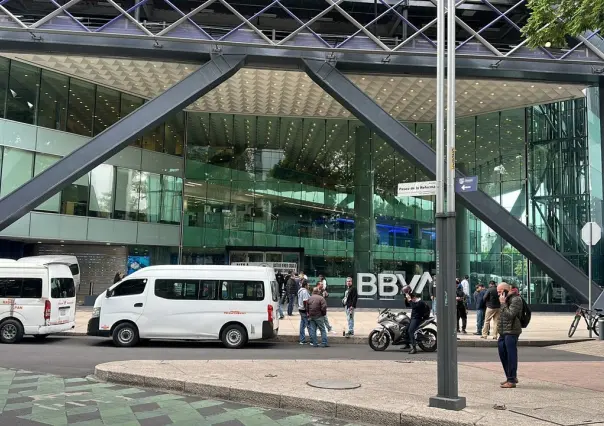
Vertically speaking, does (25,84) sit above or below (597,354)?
above

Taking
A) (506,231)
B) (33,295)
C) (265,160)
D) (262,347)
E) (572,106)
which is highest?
(572,106)

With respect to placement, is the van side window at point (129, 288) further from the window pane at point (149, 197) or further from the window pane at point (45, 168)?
the window pane at point (149, 197)

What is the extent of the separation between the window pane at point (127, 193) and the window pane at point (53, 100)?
432cm

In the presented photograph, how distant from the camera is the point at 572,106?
32.0 metres

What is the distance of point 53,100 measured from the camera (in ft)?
→ 98.7

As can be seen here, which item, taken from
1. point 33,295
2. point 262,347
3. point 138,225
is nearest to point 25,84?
point 138,225

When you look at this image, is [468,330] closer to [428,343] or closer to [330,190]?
[428,343]

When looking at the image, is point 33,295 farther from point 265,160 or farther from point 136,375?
point 265,160

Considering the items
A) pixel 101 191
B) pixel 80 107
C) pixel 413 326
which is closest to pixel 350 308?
pixel 413 326

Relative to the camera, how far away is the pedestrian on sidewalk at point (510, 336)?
29.8ft

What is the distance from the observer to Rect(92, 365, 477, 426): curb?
6.84 meters

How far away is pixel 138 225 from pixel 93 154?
1252 cm

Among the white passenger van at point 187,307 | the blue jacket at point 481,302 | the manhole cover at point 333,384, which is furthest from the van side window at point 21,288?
the blue jacket at point 481,302

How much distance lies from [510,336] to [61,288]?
505 inches
